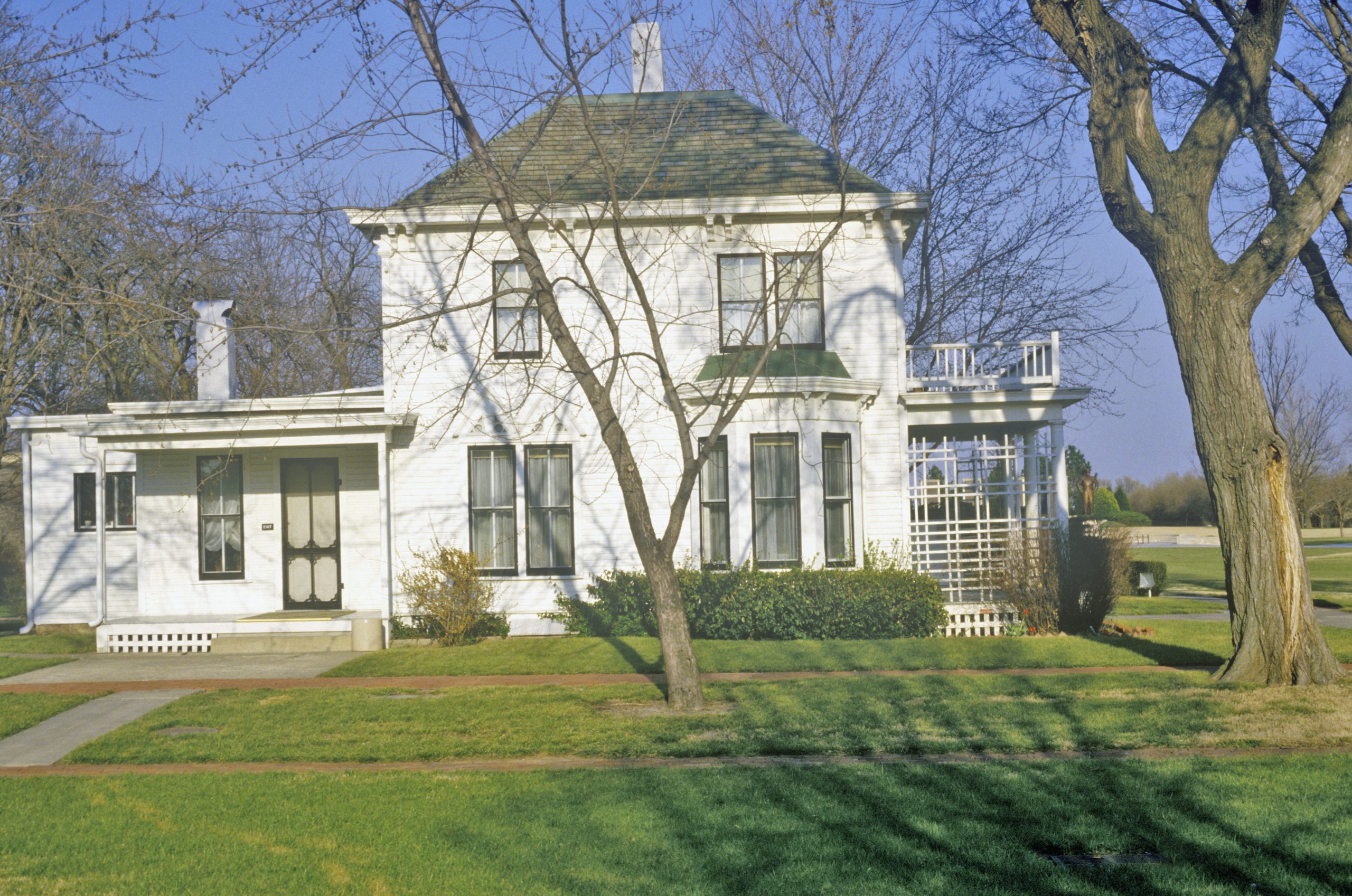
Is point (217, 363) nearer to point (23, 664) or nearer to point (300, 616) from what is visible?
point (300, 616)

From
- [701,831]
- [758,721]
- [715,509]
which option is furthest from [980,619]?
[701,831]

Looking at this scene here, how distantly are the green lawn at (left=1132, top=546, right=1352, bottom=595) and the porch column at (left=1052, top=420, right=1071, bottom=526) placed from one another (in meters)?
7.31

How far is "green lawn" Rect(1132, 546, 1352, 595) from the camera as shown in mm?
27781

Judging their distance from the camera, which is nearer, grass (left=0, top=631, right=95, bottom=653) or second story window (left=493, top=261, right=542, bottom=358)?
second story window (left=493, top=261, right=542, bottom=358)

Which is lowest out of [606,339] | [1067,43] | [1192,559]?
[1192,559]

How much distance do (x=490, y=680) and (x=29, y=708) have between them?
4700 millimetres

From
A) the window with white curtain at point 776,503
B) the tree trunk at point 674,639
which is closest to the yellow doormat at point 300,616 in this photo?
the window with white curtain at point 776,503

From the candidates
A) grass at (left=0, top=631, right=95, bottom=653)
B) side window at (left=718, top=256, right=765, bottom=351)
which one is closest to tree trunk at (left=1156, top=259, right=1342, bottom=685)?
side window at (left=718, top=256, right=765, bottom=351)

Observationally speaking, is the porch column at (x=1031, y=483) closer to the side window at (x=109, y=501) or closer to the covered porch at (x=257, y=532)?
the covered porch at (x=257, y=532)

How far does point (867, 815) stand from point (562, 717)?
402cm

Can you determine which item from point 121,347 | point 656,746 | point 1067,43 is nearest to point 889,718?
point 656,746

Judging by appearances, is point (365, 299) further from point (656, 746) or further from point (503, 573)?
point (656, 746)

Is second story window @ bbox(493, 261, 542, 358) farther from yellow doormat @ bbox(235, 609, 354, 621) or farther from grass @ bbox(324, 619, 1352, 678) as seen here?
yellow doormat @ bbox(235, 609, 354, 621)

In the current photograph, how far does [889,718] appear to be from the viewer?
9727mm
